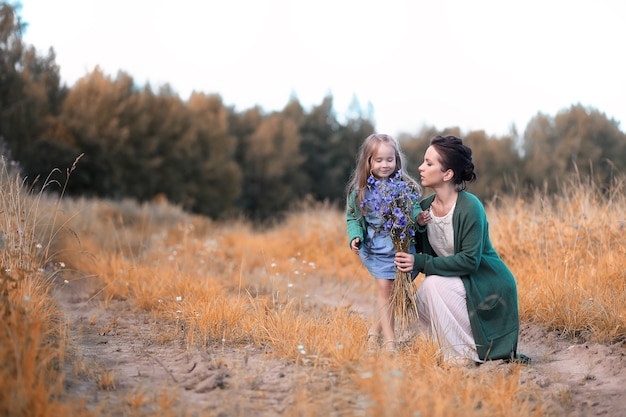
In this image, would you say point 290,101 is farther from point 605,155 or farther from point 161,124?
point 605,155

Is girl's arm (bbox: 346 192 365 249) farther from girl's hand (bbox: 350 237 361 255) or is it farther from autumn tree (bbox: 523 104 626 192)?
autumn tree (bbox: 523 104 626 192)

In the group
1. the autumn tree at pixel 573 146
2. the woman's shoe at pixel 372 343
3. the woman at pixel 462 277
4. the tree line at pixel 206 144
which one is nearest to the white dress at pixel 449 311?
the woman at pixel 462 277

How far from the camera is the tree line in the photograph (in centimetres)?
1589

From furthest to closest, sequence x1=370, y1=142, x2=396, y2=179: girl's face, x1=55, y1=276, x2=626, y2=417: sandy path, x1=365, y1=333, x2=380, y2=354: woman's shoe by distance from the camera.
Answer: x1=370, y1=142, x2=396, y2=179: girl's face, x1=365, y1=333, x2=380, y2=354: woman's shoe, x1=55, y1=276, x2=626, y2=417: sandy path

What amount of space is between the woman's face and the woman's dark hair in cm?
3

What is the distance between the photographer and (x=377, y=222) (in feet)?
13.3

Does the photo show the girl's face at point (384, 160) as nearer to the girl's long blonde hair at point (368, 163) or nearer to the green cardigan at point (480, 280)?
the girl's long blonde hair at point (368, 163)

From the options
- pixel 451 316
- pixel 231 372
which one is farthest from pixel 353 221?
pixel 231 372

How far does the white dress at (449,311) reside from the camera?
375cm

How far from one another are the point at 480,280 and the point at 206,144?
3042 cm

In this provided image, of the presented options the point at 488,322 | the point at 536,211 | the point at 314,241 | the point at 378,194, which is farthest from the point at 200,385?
the point at 314,241

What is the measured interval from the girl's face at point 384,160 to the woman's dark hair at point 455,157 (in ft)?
1.14

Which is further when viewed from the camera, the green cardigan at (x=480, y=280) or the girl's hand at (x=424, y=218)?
the girl's hand at (x=424, y=218)

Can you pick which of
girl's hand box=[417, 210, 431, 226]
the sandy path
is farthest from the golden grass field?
girl's hand box=[417, 210, 431, 226]
